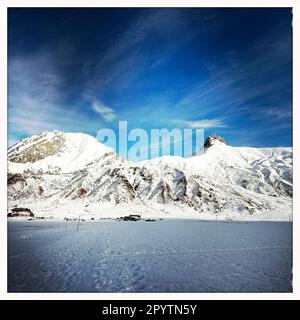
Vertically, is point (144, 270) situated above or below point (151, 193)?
above

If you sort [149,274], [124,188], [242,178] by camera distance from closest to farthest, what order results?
[149,274] → [124,188] → [242,178]

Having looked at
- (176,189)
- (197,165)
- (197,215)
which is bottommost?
(197,215)

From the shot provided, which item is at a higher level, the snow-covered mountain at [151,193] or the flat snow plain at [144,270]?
the flat snow plain at [144,270]

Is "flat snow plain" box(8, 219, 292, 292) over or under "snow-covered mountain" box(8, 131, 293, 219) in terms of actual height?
over

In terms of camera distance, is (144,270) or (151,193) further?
(151,193)

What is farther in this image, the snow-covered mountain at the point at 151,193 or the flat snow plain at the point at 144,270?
the snow-covered mountain at the point at 151,193

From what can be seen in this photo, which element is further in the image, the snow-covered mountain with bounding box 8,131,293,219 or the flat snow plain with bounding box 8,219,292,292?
the snow-covered mountain with bounding box 8,131,293,219
